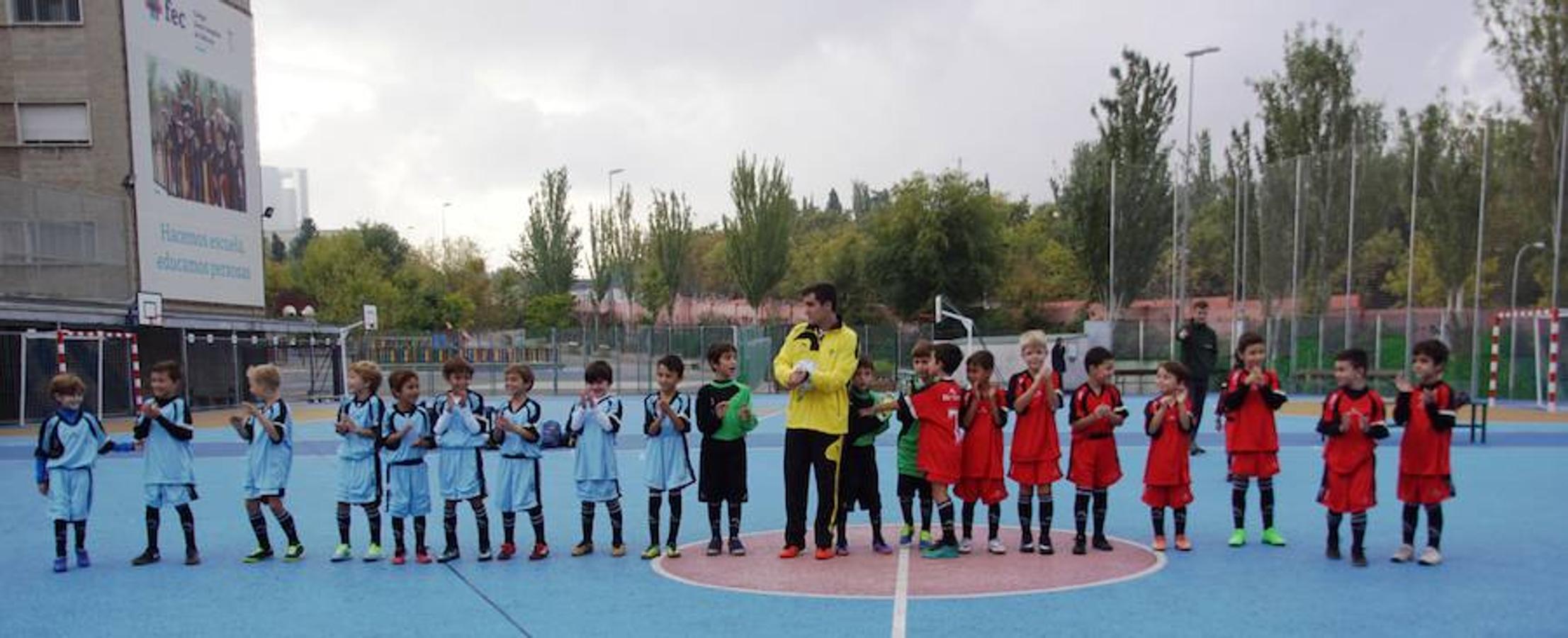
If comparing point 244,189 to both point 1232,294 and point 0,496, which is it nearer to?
point 0,496

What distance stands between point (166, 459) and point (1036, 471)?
646 centimetres

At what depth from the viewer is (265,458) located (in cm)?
796

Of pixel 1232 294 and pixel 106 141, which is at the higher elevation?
pixel 106 141

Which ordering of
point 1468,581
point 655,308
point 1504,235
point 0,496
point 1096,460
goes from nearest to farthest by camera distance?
point 1468,581, point 1096,460, point 0,496, point 1504,235, point 655,308

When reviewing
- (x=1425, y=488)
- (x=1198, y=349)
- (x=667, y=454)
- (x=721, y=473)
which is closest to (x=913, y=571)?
(x=721, y=473)

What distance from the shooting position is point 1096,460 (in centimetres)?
768

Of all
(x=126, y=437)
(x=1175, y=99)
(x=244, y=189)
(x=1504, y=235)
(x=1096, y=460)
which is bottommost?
(x=126, y=437)

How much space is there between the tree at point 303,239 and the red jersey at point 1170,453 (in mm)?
81992

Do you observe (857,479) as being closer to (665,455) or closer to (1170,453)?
(665,455)

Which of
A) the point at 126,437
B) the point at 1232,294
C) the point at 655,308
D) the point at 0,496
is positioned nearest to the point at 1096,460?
→ the point at 0,496

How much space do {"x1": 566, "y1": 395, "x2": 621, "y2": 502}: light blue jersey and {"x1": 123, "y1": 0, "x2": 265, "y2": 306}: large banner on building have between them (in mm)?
22838

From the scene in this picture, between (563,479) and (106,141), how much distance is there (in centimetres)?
2000

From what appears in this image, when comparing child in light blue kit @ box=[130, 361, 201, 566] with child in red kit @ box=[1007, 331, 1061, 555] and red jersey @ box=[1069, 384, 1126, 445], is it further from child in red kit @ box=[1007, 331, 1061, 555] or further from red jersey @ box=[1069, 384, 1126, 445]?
red jersey @ box=[1069, 384, 1126, 445]

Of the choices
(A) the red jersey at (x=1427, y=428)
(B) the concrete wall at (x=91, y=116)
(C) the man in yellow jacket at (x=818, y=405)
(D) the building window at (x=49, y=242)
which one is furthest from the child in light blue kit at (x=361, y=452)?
(B) the concrete wall at (x=91, y=116)
